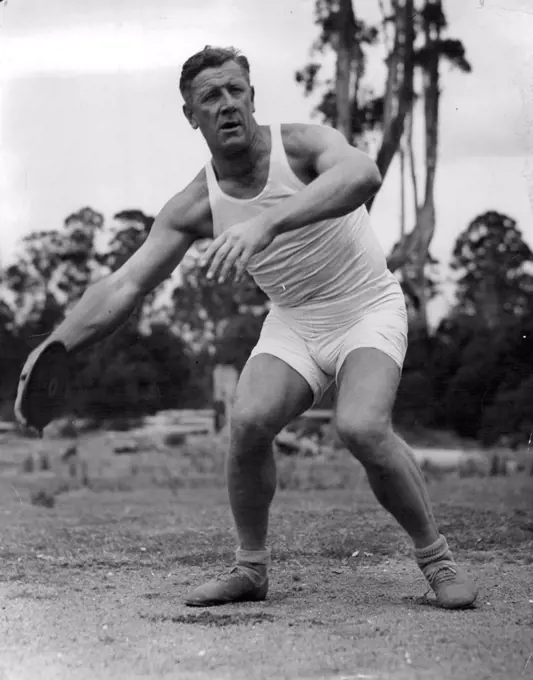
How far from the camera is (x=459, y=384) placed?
17.3 ft

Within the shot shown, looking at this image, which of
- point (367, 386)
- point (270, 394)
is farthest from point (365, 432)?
point (270, 394)

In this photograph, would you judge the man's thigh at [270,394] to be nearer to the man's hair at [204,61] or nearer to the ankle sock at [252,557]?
the ankle sock at [252,557]

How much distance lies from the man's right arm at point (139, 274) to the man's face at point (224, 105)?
21 cm

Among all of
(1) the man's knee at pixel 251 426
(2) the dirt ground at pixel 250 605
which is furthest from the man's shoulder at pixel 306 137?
(2) the dirt ground at pixel 250 605

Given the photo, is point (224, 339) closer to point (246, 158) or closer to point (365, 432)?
point (246, 158)

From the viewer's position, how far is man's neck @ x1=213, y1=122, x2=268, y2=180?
299cm

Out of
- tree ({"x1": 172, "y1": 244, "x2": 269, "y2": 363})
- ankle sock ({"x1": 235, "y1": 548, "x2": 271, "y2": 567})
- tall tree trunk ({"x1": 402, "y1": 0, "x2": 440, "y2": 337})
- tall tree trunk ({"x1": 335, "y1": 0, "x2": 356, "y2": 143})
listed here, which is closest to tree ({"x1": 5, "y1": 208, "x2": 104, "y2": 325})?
tree ({"x1": 172, "y1": 244, "x2": 269, "y2": 363})

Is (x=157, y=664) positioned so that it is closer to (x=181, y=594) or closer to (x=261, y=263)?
(x=181, y=594)

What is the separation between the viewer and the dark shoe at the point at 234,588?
299 centimetres

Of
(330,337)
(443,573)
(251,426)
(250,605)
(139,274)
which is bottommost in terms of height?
(250,605)

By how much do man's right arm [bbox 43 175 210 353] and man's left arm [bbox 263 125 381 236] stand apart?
466mm

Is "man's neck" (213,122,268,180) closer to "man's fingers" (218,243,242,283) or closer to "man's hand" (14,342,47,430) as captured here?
"man's fingers" (218,243,242,283)

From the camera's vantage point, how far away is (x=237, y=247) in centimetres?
245

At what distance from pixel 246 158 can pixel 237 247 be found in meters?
0.62
